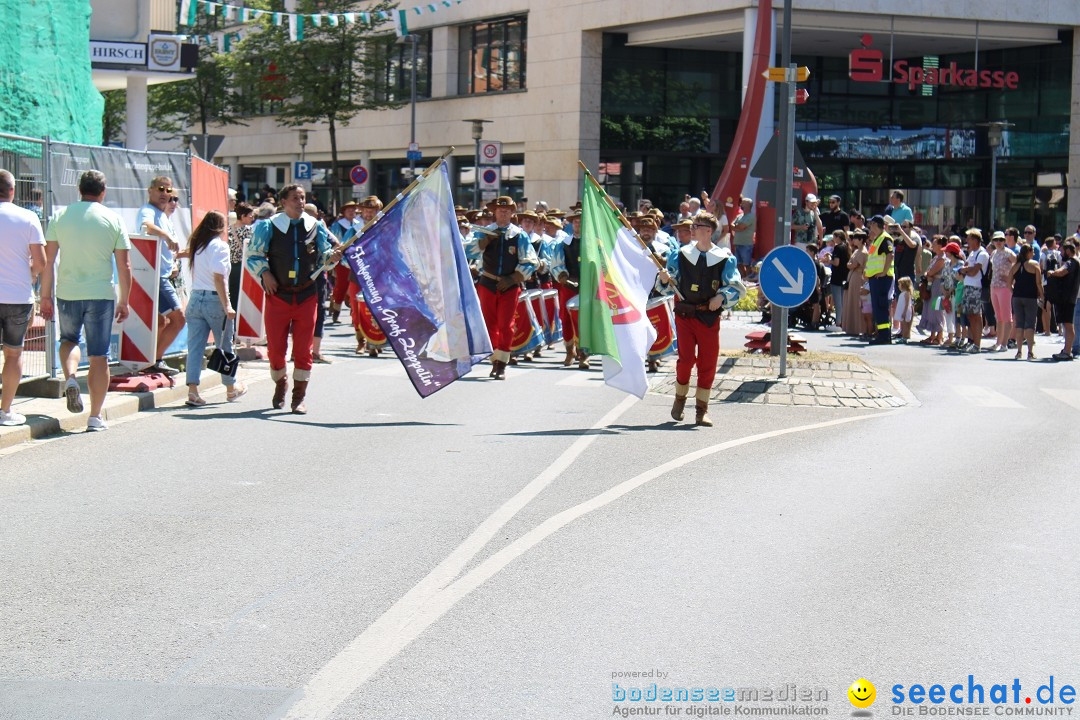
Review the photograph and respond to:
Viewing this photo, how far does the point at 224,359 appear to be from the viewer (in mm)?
14297

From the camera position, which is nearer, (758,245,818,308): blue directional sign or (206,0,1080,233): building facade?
(758,245,818,308): blue directional sign

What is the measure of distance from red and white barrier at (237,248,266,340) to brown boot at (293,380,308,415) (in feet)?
14.0

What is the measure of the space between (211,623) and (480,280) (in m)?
11.7

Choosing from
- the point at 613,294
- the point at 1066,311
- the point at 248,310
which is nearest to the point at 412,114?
the point at 1066,311

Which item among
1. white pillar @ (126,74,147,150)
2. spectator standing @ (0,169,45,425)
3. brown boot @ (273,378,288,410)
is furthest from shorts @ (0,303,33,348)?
white pillar @ (126,74,147,150)

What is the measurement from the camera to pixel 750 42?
135 ft

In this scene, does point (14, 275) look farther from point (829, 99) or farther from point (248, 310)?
point (829, 99)

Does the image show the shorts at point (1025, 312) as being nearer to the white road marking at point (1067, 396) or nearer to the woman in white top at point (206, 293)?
the white road marking at point (1067, 396)

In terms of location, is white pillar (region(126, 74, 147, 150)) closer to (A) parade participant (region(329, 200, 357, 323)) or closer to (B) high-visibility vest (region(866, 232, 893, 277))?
(A) parade participant (region(329, 200, 357, 323))

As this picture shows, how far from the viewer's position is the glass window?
49031 mm

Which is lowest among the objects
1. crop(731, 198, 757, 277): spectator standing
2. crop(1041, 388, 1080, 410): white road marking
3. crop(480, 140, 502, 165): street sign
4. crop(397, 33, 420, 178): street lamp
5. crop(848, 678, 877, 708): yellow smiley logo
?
crop(1041, 388, 1080, 410): white road marking

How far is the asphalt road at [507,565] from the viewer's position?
5.61 meters

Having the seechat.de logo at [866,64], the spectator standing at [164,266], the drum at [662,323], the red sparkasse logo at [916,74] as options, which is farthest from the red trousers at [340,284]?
the red sparkasse logo at [916,74]

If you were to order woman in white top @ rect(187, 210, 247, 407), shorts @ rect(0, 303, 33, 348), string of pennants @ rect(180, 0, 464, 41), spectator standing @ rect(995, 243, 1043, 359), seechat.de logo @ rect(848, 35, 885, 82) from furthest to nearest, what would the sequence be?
seechat.de logo @ rect(848, 35, 885, 82)
string of pennants @ rect(180, 0, 464, 41)
spectator standing @ rect(995, 243, 1043, 359)
woman in white top @ rect(187, 210, 247, 407)
shorts @ rect(0, 303, 33, 348)
